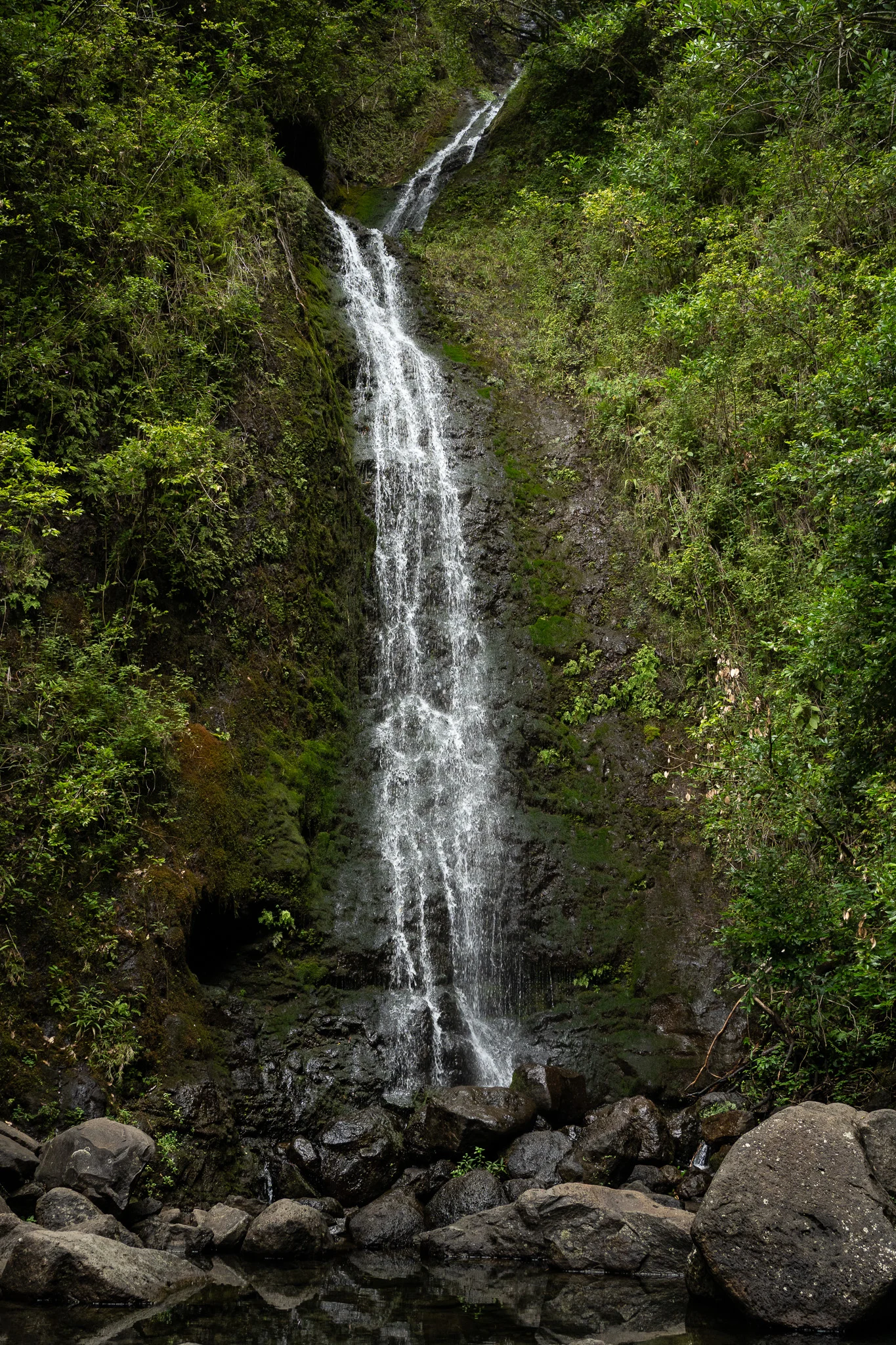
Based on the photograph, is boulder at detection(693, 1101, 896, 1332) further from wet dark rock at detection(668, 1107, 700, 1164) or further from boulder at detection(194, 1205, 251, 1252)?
boulder at detection(194, 1205, 251, 1252)

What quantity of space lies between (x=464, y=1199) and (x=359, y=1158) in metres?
1.02

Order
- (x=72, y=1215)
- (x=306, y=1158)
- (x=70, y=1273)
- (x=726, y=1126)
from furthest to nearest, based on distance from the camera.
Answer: (x=726, y=1126) < (x=306, y=1158) < (x=72, y=1215) < (x=70, y=1273)

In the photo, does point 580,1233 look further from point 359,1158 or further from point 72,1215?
point 72,1215

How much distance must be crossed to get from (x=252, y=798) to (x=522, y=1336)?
20.3 ft

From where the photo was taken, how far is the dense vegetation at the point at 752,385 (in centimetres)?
789

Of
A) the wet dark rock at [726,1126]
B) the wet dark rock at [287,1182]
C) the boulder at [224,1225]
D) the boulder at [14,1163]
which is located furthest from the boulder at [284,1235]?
the wet dark rock at [726,1126]

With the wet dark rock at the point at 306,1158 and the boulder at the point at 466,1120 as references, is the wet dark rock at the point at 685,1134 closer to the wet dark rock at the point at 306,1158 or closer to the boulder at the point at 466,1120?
the boulder at the point at 466,1120

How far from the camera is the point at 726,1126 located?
880cm

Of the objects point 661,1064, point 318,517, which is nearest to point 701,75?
point 318,517

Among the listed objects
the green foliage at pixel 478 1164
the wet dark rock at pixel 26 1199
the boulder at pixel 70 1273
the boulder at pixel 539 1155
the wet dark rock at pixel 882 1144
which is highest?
the wet dark rock at pixel 882 1144

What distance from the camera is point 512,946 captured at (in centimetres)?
1094

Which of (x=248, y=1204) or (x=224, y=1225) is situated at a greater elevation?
(x=224, y=1225)

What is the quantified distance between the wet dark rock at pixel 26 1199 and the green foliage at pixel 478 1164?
11.9 feet

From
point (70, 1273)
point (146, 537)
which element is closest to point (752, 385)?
point (146, 537)
